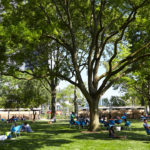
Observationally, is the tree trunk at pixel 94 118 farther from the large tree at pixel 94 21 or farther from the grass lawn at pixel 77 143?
the grass lawn at pixel 77 143

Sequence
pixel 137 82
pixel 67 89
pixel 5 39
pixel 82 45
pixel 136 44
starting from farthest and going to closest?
pixel 67 89 < pixel 137 82 < pixel 82 45 < pixel 136 44 < pixel 5 39

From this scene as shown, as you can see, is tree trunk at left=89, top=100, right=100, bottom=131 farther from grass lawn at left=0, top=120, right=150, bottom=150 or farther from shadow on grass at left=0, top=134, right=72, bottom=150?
shadow on grass at left=0, top=134, right=72, bottom=150

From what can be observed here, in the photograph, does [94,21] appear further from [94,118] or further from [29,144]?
[29,144]

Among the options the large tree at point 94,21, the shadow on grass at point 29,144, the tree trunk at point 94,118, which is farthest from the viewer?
the tree trunk at point 94,118

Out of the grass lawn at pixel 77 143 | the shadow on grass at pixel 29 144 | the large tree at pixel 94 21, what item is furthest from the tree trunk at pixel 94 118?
the shadow on grass at pixel 29 144

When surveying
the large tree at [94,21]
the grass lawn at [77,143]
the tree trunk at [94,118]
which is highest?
the large tree at [94,21]

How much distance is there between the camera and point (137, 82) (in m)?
34.8

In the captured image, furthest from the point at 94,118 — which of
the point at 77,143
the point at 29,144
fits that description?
the point at 29,144

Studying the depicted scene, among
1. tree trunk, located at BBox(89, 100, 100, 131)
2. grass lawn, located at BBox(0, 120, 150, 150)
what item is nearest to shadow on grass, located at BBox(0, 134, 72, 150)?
grass lawn, located at BBox(0, 120, 150, 150)

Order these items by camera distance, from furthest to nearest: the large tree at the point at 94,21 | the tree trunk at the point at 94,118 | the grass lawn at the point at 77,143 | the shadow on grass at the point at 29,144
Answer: the tree trunk at the point at 94,118
the large tree at the point at 94,21
the shadow on grass at the point at 29,144
the grass lawn at the point at 77,143

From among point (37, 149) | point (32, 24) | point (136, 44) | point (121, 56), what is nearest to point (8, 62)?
point (32, 24)

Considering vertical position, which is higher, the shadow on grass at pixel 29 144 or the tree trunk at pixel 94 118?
the tree trunk at pixel 94 118

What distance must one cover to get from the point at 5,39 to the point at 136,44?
11.2 meters

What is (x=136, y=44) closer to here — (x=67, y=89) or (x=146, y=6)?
(x=146, y=6)
